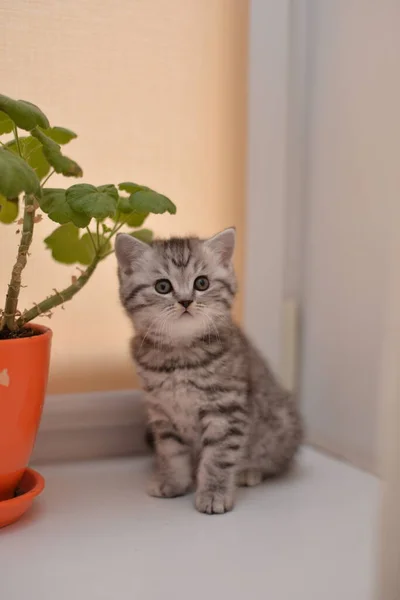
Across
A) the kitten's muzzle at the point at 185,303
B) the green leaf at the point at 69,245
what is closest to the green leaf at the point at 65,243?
the green leaf at the point at 69,245

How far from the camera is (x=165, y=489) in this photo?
1.13 metres

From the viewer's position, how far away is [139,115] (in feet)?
4.38

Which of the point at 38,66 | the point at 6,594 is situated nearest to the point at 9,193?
the point at 6,594

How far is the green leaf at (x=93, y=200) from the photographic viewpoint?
88cm

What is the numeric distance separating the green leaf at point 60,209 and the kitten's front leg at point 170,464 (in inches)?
16.9

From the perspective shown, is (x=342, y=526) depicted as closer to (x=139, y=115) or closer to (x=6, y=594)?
(x=6, y=594)

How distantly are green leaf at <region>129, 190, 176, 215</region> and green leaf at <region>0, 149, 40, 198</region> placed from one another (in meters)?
0.18

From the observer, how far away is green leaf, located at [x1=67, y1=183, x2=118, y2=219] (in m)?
0.88

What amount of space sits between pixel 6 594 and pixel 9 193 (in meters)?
0.50

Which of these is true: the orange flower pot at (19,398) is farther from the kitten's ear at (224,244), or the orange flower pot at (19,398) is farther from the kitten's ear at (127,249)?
the kitten's ear at (224,244)

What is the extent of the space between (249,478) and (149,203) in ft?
1.88

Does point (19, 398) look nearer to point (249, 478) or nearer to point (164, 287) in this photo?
point (164, 287)

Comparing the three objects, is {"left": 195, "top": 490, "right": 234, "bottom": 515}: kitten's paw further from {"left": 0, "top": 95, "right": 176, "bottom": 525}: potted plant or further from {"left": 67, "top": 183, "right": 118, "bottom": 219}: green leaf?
{"left": 67, "top": 183, "right": 118, "bottom": 219}: green leaf

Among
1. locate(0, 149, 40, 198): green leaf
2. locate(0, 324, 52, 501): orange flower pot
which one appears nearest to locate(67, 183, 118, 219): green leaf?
locate(0, 149, 40, 198): green leaf
